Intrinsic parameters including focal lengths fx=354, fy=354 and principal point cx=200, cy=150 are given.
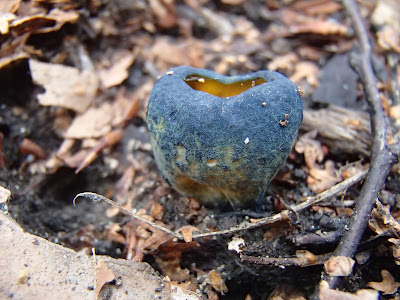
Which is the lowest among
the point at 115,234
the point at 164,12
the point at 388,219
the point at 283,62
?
the point at 115,234

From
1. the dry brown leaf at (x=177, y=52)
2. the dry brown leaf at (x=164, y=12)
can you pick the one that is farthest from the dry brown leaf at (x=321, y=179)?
the dry brown leaf at (x=164, y=12)

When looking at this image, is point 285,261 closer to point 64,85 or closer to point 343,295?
point 343,295

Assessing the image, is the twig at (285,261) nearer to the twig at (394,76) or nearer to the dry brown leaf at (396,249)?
the dry brown leaf at (396,249)

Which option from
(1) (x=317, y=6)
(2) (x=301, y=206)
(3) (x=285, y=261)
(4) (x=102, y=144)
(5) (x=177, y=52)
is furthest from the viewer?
(1) (x=317, y=6)

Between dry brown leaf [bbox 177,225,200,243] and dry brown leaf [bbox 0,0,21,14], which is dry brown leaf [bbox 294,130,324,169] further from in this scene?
dry brown leaf [bbox 0,0,21,14]

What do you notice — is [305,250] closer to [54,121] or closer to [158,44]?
[54,121]

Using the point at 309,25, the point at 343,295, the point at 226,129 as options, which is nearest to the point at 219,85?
the point at 226,129
